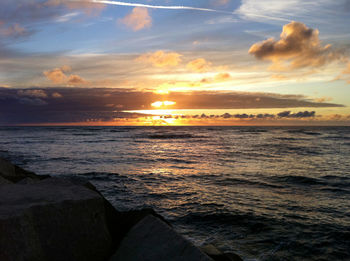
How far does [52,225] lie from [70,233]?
0.21 m

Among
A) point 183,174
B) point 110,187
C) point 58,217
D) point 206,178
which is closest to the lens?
point 58,217

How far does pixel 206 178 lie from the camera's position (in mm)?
11062

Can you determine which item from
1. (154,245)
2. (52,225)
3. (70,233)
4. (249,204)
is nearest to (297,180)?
(249,204)

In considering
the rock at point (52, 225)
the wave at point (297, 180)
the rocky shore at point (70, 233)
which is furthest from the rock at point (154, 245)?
the wave at point (297, 180)

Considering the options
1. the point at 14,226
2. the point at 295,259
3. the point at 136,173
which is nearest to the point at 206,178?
the point at 136,173

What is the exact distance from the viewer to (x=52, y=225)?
268cm

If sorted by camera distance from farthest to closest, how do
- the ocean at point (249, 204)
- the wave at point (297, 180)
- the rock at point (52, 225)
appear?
the wave at point (297, 180), the ocean at point (249, 204), the rock at point (52, 225)

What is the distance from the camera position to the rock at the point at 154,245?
2.57m

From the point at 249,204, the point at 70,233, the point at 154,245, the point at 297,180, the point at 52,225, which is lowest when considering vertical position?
the point at 297,180

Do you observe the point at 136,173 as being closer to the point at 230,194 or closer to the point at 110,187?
the point at 110,187

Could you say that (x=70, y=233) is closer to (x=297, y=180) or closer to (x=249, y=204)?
(x=249, y=204)

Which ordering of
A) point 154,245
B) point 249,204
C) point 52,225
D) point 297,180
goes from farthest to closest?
point 297,180
point 249,204
point 154,245
point 52,225

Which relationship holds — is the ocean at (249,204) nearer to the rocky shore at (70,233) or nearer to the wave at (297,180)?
the wave at (297,180)

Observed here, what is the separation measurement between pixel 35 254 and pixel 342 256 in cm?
509
